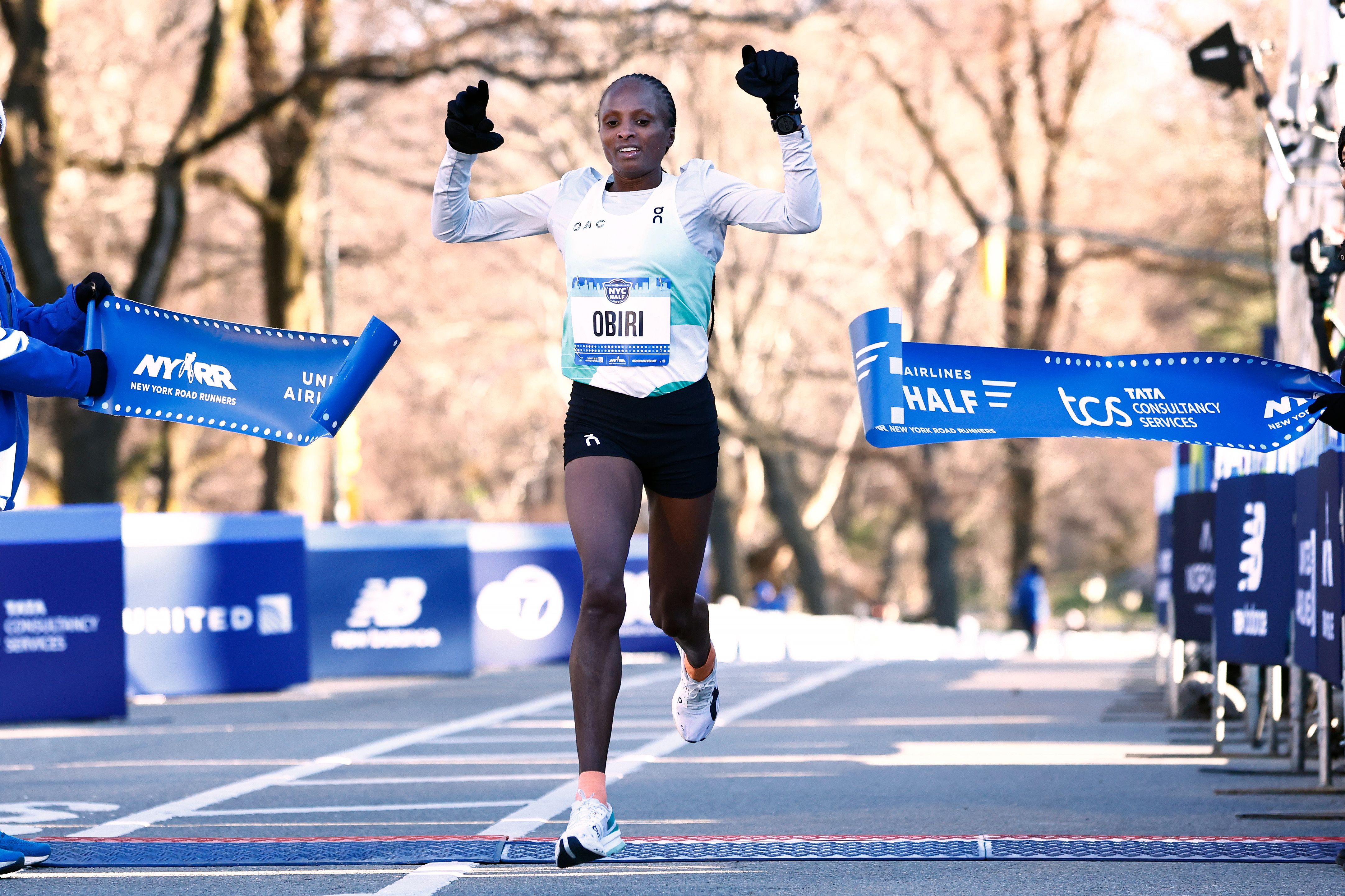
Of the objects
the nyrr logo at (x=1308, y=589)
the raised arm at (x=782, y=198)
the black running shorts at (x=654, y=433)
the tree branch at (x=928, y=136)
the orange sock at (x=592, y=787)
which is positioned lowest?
the orange sock at (x=592, y=787)

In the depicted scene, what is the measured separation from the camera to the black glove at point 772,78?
6055mm

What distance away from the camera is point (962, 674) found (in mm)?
21719

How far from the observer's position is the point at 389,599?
1973 cm

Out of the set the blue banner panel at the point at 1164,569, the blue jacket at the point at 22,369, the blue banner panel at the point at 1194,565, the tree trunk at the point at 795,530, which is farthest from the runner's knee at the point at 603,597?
the tree trunk at the point at 795,530

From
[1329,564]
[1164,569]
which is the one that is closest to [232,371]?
[1329,564]

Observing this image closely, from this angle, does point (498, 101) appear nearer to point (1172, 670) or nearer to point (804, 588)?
point (804, 588)

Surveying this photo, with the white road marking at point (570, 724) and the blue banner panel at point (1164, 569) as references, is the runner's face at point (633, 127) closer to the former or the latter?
the white road marking at point (570, 724)

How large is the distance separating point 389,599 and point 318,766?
9097 mm

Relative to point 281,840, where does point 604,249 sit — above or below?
above

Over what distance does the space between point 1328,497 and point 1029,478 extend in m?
35.3

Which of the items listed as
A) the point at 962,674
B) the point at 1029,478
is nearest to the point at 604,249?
the point at 962,674

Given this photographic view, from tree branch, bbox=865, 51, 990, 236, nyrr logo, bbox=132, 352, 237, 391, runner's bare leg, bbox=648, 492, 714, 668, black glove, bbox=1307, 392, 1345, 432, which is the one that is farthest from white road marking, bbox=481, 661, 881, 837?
tree branch, bbox=865, 51, 990, 236

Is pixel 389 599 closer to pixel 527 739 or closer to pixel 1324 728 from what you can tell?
pixel 527 739

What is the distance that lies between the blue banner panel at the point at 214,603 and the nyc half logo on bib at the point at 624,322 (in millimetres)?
10649
